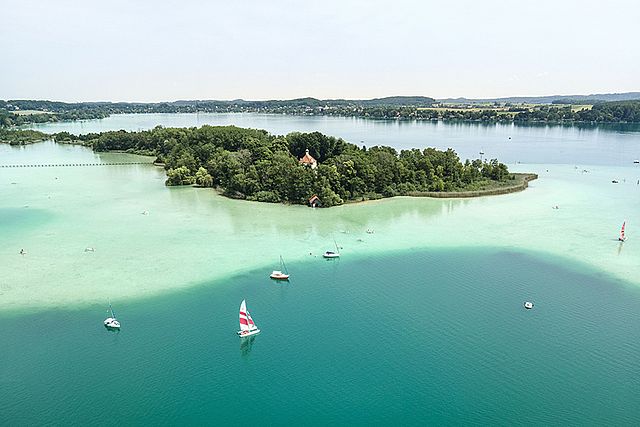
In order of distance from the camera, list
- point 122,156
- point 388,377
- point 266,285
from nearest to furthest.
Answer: point 388,377 < point 266,285 < point 122,156

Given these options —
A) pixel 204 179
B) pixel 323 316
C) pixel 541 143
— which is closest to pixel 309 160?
pixel 204 179

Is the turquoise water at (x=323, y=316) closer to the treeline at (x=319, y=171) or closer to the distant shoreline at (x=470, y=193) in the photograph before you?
the treeline at (x=319, y=171)

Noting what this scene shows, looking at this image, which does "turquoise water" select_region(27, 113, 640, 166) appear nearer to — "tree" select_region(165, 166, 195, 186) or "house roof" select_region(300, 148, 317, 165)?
"house roof" select_region(300, 148, 317, 165)

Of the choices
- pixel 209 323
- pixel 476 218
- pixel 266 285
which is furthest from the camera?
pixel 476 218

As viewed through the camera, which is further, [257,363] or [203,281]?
[203,281]

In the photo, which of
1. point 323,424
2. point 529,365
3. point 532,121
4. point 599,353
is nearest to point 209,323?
point 323,424

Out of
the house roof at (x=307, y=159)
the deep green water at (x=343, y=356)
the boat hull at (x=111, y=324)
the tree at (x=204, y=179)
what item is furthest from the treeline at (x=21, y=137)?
the boat hull at (x=111, y=324)

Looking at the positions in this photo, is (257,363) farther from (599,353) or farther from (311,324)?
(599,353)
